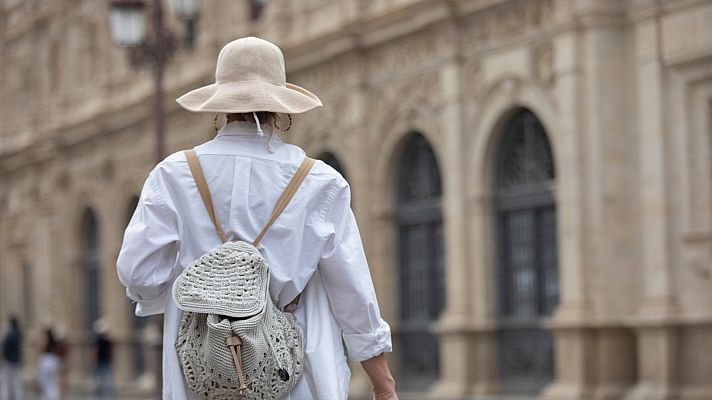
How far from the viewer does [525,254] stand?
20250 mm

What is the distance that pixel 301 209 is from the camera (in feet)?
14.3

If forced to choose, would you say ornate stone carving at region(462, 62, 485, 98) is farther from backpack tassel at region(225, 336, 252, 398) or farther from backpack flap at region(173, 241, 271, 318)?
backpack tassel at region(225, 336, 252, 398)

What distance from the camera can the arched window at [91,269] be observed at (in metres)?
35.0

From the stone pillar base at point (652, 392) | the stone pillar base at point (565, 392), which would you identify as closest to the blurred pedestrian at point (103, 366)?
the stone pillar base at point (565, 392)

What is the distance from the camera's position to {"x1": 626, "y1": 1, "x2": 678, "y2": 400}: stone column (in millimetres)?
17375

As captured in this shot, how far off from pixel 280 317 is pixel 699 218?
44.9 feet

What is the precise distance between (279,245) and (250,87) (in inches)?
18.0

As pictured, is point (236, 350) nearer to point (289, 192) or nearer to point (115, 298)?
point (289, 192)

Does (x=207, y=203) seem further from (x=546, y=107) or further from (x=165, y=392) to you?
(x=546, y=107)

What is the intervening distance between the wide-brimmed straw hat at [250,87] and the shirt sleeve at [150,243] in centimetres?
28

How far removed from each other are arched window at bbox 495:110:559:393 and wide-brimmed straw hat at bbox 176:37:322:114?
1520 centimetres

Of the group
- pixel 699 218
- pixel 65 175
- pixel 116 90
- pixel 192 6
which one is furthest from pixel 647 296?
A: pixel 65 175

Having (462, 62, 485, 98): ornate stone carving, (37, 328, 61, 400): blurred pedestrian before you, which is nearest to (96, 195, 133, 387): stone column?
(37, 328, 61, 400): blurred pedestrian

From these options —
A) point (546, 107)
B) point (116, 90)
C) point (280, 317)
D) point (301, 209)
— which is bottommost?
point (280, 317)
